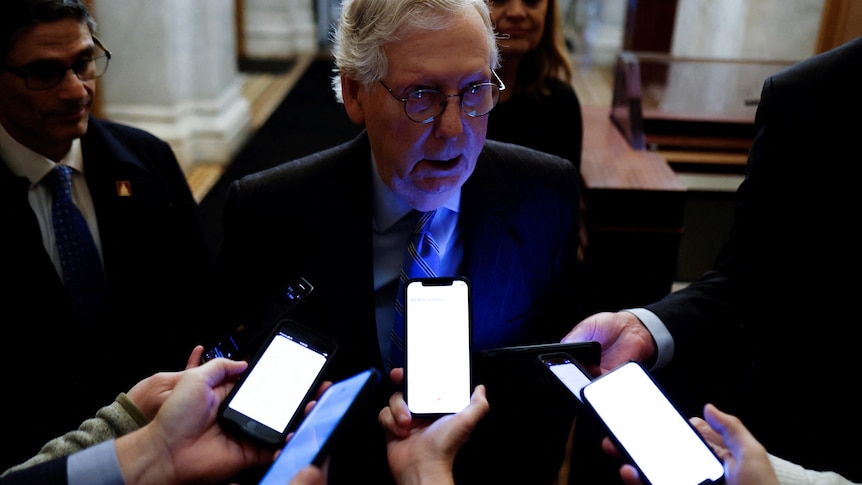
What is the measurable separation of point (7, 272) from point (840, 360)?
7.09 feet

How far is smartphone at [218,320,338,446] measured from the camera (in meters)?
1.50

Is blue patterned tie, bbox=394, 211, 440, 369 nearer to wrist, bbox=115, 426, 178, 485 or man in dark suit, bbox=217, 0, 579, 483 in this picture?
man in dark suit, bbox=217, 0, 579, 483

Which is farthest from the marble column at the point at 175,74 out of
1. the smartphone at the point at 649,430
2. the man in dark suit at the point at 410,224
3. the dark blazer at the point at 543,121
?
the smartphone at the point at 649,430

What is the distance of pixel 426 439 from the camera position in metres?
1.46

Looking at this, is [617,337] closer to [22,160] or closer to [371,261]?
[371,261]

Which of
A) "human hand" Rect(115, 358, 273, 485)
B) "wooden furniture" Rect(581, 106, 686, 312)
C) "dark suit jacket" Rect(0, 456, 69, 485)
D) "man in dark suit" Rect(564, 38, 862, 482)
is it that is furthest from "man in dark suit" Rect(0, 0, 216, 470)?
"wooden furniture" Rect(581, 106, 686, 312)

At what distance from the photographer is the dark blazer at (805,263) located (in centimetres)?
163

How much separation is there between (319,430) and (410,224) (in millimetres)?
591

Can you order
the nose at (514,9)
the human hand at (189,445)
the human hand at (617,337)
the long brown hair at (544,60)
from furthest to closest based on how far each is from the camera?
the long brown hair at (544,60), the nose at (514,9), the human hand at (617,337), the human hand at (189,445)

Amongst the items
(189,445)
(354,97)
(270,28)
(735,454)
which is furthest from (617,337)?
(270,28)

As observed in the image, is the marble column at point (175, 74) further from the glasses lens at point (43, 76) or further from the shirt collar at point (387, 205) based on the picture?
the shirt collar at point (387, 205)

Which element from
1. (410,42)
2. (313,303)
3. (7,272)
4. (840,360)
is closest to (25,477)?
(313,303)

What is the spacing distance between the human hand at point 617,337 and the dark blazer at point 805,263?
12 cm

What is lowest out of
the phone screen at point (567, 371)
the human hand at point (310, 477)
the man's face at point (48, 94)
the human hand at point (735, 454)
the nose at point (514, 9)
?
the human hand at point (310, 477)
